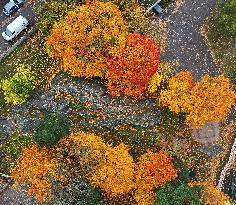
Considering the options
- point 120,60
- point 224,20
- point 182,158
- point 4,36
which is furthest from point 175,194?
point 4,36

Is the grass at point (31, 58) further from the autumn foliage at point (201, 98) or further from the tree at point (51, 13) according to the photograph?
the autumn foliage at point (201, 98)

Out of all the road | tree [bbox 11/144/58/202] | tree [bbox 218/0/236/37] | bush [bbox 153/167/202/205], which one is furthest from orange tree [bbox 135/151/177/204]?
tree [bbox 218/0/236/37]

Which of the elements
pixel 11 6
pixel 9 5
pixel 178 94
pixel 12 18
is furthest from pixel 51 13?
pixel 178 94

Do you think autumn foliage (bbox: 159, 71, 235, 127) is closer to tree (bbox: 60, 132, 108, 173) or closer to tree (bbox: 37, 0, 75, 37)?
tree (bbox: 60, 132, 108, 173)

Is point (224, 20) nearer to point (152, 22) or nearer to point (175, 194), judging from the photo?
point (152, 22)

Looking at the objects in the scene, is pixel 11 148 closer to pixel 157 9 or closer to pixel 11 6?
pixel 11 6

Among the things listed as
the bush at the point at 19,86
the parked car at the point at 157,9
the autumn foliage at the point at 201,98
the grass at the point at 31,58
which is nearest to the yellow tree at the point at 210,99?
the autumn foliage at the point at 201,98
